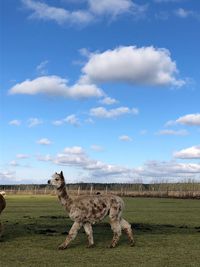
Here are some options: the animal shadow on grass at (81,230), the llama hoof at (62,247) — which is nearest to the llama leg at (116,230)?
the animal shadow on grass at (81,230)

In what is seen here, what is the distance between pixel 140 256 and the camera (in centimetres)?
1330

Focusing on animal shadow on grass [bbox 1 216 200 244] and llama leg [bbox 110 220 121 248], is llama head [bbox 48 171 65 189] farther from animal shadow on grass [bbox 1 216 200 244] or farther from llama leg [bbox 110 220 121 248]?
animal shadow on grass [bbox 1 216 200 244]

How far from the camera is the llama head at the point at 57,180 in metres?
15.9

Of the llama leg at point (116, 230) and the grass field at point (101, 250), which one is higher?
the llama leg at point (116, 230)

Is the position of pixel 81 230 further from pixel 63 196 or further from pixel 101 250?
pixel 101 250

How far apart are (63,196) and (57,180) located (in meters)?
0.53

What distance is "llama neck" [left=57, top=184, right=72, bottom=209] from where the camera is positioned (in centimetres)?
1584

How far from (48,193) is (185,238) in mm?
77293

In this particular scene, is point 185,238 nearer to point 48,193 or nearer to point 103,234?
point 103,234

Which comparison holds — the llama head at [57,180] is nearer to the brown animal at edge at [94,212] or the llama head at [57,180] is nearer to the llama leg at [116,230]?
the brown animal at edge at [94,212]

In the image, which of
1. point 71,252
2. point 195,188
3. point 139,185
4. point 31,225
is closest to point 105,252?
point 71,252

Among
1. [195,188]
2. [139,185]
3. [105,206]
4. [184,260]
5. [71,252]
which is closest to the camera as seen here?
[184,260]

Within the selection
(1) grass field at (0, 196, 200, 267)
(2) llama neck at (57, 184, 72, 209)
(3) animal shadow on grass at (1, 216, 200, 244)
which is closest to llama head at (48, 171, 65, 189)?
(2) llama neck at (57, 184, 72, 209)

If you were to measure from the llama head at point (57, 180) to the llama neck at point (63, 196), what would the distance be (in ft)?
0.38
